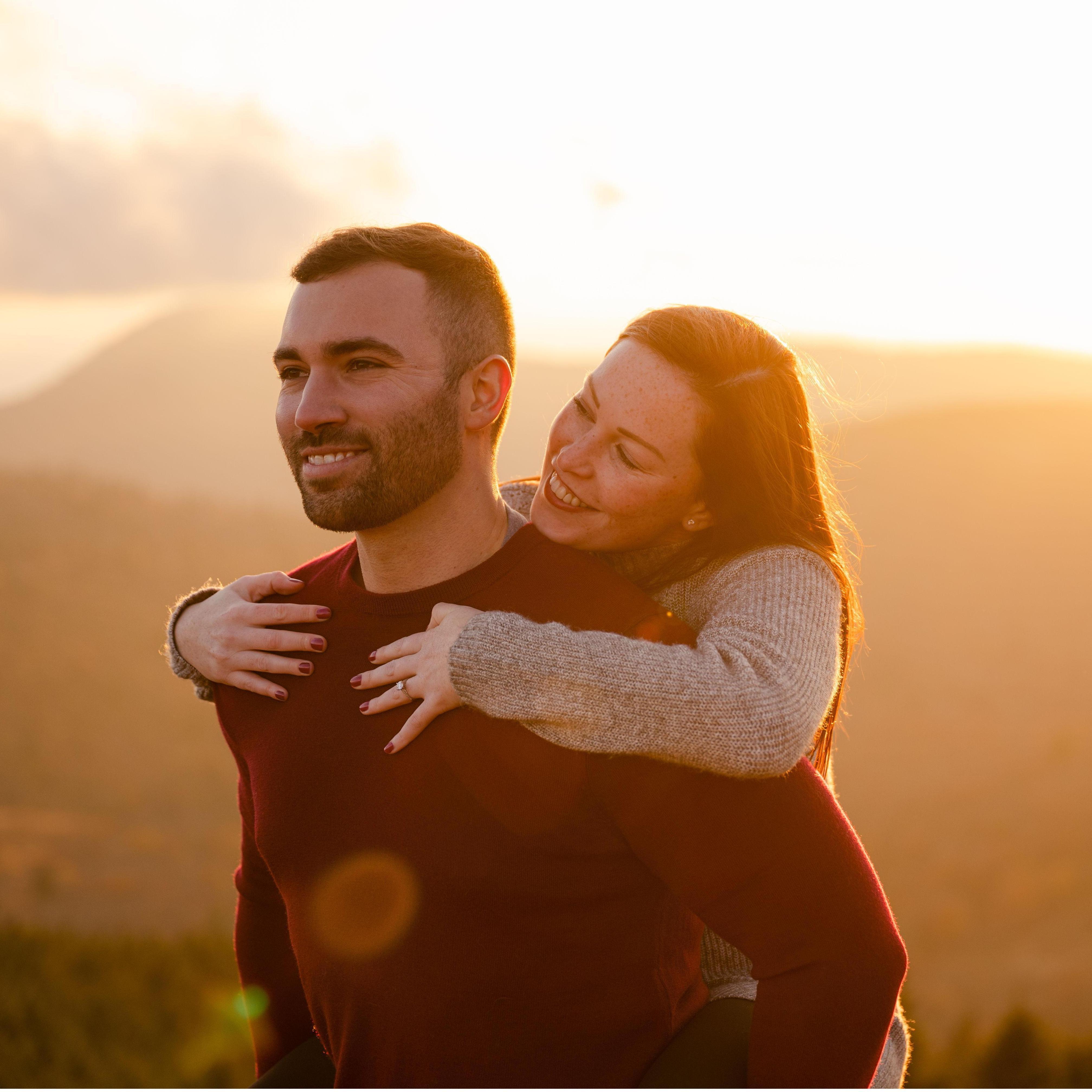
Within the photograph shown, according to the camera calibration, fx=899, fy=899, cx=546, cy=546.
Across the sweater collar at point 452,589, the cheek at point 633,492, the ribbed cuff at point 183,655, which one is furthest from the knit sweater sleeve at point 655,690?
the ribbed cuff at point 183,655

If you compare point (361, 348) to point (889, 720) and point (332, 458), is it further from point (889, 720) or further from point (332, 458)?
point (889, 720)

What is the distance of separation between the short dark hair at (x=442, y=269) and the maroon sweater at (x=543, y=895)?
0.77 metres

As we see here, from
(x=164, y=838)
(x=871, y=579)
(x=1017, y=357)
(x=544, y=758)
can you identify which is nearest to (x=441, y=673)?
(x=544, y=758)

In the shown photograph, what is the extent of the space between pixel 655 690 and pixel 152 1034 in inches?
278

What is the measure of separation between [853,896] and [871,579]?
29608mm

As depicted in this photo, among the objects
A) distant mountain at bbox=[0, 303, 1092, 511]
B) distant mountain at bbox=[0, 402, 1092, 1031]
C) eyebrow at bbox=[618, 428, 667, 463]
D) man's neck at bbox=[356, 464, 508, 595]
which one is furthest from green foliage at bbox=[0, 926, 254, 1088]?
distant mountain at bbox=[0, 303, 1092, 511]

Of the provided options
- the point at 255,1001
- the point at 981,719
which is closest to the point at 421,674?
the point at 255,1001

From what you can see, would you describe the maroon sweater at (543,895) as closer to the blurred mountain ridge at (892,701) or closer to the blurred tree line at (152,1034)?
the blurred mountain ridge at (892,701)

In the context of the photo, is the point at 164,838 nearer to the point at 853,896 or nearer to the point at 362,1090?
the point at 362,1090

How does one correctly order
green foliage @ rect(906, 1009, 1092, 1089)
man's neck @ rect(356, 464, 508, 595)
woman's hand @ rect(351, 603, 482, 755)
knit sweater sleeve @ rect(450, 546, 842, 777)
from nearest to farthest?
1. knit sweater sleeve @ rect(450, 546, 842, 777)
2. woman's hand @ rect(351, 603, 482, 755)
3. man's neck @ rect(356, 464, 508, 595)
4. green foliage @ rect(906, 1009, 1092, 1089)

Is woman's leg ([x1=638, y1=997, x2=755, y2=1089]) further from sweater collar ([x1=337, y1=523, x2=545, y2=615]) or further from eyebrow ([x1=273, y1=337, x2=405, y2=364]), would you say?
eyebrow ([x1=273, y1=337, x2=405, y2=364])

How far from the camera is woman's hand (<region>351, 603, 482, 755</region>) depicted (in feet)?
7.48

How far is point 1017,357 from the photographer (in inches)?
2426

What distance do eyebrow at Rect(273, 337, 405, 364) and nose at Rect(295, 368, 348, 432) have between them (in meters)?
0.06
